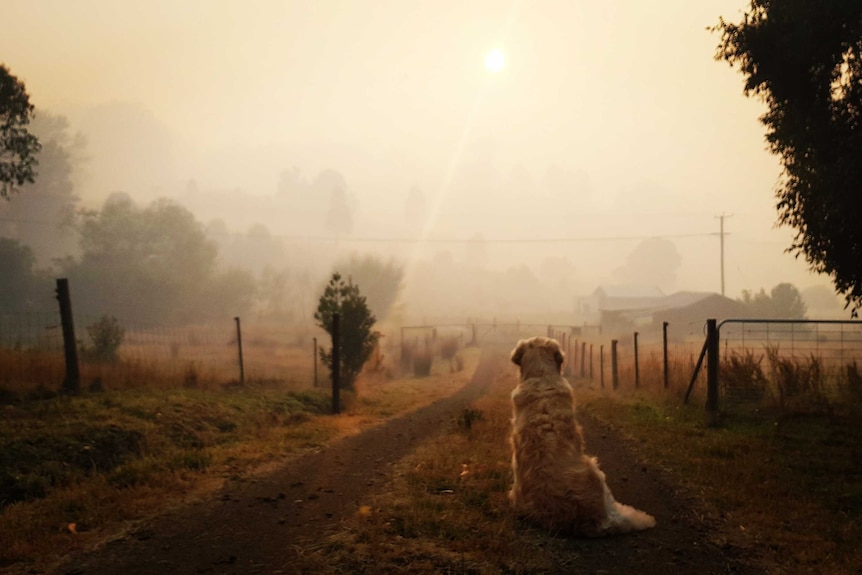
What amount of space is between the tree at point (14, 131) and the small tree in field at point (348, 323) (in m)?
12.8

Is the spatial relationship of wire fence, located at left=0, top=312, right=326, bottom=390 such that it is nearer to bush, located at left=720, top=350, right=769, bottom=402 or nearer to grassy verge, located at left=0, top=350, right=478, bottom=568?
grassy verge, located at left=0, top=350, right=478, bottom=568

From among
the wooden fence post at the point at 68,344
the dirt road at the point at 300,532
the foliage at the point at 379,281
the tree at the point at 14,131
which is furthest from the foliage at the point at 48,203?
the dirt road at the point at 300,532

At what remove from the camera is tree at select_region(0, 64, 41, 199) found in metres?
21.1

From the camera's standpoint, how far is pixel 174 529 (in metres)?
6.10

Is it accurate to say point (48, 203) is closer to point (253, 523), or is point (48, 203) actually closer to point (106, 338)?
point (106, 338)

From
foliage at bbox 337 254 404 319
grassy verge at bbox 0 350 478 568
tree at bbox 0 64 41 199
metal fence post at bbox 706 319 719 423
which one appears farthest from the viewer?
Result: foliage at bbox 337 254 404 319

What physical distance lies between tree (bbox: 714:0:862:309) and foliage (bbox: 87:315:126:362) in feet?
53.5

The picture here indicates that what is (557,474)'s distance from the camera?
18.9ft

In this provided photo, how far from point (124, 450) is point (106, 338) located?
10.0 metres

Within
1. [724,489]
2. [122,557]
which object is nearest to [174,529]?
[122,557]

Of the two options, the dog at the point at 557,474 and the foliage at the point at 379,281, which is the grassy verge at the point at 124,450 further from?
the foliage at the point at 379,281

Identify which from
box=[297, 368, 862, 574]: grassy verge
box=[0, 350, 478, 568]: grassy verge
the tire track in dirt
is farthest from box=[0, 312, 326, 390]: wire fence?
box=[297, 368, 862, 574]: grassy verge

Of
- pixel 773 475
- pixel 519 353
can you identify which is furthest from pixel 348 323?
pixel 773 475

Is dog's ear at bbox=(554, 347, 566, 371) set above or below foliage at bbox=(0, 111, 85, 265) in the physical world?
below
